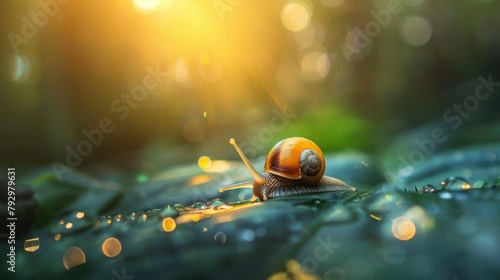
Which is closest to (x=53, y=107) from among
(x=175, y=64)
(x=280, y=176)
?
(x=175, y=64)

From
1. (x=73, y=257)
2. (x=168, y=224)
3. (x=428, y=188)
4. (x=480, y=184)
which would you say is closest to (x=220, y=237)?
(x=168, y=224)

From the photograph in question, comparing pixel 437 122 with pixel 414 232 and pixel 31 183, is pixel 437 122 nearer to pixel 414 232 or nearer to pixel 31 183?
pixel 414 232

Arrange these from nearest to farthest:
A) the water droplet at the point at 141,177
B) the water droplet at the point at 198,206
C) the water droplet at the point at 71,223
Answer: the water droplet at the point at 71,223, the water droplet at the point at 198,206, the water droplet at the point at 141,177

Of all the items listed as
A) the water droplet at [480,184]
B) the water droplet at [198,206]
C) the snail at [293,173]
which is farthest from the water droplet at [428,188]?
the water droplet at [198,206]

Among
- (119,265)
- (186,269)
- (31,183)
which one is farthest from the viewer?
(31,183)

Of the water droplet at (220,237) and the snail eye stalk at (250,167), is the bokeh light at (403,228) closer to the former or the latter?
the water droplet at (220,237)

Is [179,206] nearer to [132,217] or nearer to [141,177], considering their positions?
[132,217]

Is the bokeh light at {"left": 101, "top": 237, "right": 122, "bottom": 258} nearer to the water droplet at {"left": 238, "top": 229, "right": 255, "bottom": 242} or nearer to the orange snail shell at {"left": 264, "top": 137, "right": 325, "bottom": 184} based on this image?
the water droplet at {"left": 238, "top": 229, "right": 255, "bottom": 242}

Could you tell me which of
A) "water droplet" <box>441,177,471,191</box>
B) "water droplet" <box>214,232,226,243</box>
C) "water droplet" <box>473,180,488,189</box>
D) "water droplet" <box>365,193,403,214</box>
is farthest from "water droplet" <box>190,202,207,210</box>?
"water droplet" <box>473,180,488,189</box>
